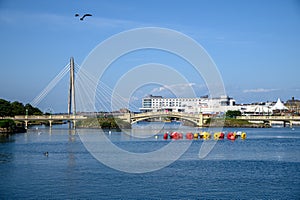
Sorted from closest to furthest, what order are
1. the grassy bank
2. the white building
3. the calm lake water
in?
the calm lake water
the grassy bank
the white building

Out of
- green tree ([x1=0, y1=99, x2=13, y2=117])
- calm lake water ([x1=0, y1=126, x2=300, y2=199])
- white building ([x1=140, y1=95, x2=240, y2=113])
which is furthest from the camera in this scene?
white building ([x1=140, y1=95, x2=240, y2=113])

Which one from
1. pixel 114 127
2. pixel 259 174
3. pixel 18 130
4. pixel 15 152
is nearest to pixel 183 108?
pixel 114 127

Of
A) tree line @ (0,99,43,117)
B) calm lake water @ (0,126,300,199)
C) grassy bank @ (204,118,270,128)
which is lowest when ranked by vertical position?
calm lake water @ (0,126,300,199)

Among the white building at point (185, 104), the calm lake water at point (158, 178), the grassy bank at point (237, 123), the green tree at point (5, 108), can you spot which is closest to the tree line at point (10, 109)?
the green tree at point (5, 108)

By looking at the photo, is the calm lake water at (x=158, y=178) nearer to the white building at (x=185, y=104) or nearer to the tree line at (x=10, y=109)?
the tree line at (x=10, y=109)

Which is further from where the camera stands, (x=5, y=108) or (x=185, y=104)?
(x=185, y=104)

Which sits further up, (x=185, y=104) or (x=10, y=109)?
(x=185, y=104)

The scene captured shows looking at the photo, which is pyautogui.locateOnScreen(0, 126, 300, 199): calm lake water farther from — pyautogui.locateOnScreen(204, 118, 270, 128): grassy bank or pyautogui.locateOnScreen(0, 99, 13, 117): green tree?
pyautogui.locateOnScreen(204, 118, 270, 128): grassy bank

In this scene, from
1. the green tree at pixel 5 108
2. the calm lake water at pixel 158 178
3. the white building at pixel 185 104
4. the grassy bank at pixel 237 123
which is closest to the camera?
the calm lake water at pixel 158 178

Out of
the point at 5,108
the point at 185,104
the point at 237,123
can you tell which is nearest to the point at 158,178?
the point at 5,108

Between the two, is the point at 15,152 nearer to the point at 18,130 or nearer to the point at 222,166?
the point at 222,166

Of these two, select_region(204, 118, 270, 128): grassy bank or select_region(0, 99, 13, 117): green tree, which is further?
select_region(204, 118, 270, 128): grassy bank

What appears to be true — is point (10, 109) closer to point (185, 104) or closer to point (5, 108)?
point (5, 108)

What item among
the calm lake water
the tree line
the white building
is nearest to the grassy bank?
the white building
